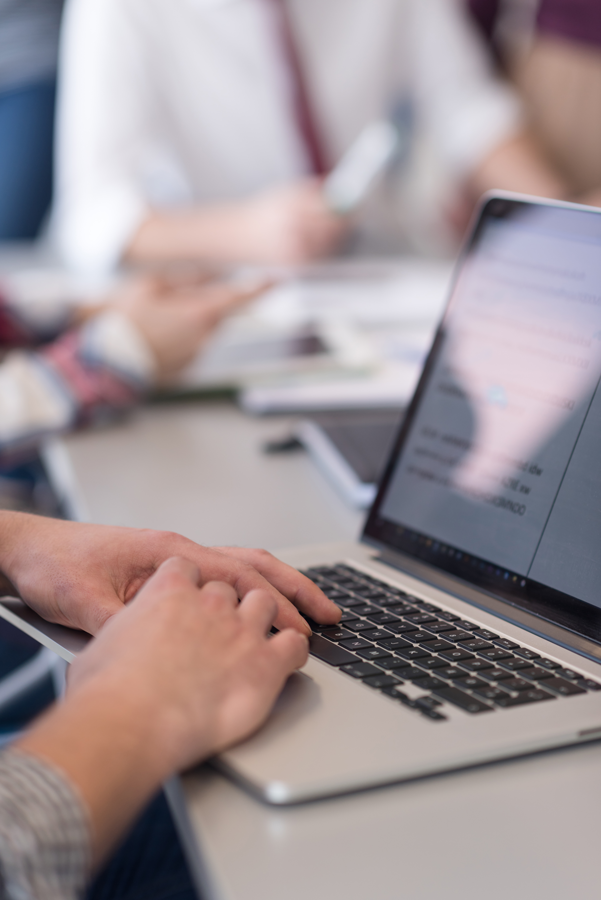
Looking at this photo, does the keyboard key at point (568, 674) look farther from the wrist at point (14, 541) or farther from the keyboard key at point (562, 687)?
the wrist at point (14, 541)

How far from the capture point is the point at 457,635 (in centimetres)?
42

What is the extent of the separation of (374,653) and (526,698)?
75 mm

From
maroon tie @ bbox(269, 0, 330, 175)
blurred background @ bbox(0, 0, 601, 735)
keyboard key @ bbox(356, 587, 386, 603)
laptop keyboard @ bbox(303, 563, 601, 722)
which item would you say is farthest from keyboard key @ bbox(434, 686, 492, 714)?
maroon tie @ bbox(269, 0, 330, 175)

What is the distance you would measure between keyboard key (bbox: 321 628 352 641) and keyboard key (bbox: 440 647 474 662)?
50 mm

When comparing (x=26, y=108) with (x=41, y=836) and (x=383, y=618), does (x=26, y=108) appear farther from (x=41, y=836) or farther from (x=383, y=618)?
(x=41, y=836)

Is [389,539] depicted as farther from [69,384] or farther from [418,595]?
[69,384]

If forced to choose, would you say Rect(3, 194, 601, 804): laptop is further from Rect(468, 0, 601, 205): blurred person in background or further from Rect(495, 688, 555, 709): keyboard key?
Result: Rect(468, 0, 601, 205): blurred person in background

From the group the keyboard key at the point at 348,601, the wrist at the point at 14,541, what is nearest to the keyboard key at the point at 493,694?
the keyboard key at the point at 348,601

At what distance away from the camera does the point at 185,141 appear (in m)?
1.76

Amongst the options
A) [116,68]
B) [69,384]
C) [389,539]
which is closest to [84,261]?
[116,68]

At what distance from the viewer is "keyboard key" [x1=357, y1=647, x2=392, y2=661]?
15.5 inches

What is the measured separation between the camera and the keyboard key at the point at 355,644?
1.33ft

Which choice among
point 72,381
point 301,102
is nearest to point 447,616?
point 72,381

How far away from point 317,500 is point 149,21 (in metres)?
1.35
